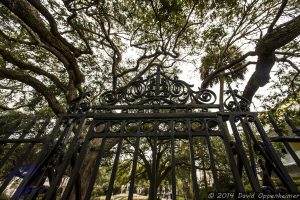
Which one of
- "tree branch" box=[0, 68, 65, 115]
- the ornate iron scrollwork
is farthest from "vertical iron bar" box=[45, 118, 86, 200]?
"tree branch" box=[0, 68, 65, 115]

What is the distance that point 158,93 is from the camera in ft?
9.39

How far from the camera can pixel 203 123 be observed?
7.64ft

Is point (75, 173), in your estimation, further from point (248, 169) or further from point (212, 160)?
point (248, 169)

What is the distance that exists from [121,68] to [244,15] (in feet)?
21.1

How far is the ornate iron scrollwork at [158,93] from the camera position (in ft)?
9.00

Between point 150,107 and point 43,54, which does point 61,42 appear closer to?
point 43,54

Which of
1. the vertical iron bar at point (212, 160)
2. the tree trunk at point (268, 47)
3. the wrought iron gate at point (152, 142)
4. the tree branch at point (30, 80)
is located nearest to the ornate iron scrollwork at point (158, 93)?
the wrought iron gate at point (152, 142)

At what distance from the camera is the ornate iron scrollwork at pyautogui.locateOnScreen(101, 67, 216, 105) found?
274 cm

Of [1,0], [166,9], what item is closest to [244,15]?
[166,9]

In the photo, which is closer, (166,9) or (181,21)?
(166,9)

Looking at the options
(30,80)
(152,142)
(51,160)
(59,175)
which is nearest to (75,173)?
(59,175)

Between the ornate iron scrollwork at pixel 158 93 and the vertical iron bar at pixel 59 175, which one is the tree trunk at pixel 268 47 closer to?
the ornate iron scrollwork at pixel 158 93

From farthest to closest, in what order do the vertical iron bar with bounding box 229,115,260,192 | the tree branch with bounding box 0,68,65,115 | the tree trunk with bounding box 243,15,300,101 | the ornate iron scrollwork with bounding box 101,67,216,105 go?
the tree branch with bounding box 0,68,65,115 < the tree trunk with bounding box 243,15,300,101 < the ornate iron scrollwork with bounding box 101,67,216,105 < the vertical iron bar with bounding box 229,115,260,192

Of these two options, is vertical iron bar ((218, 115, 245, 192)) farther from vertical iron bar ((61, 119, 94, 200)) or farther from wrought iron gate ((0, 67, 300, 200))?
vertical iron bar ((61, 119, 94, 200))
